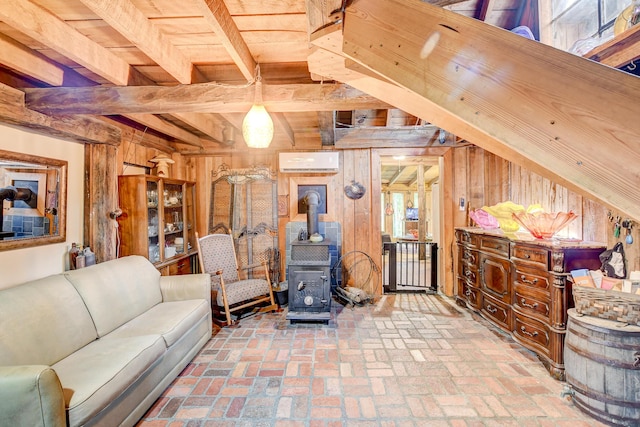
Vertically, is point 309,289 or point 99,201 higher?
point 99,201

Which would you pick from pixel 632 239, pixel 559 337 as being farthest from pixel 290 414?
pixel 632 239

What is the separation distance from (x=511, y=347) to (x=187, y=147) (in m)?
4.76

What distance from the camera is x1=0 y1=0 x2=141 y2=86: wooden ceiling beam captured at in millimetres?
1442

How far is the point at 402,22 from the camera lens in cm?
81

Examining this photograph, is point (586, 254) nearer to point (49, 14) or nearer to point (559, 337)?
point (559, 337)

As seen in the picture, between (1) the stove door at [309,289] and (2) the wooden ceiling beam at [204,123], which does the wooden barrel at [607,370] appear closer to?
(1) the stove door at [309,289]

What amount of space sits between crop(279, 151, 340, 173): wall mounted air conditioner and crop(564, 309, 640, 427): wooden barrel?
120 inches

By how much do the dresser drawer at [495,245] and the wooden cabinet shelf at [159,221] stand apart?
3776mm

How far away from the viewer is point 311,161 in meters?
4.09

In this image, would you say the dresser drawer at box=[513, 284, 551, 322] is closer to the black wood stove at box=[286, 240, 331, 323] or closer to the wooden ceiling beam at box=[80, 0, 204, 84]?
the black wood stove at box=[286, 240, 331, 323]

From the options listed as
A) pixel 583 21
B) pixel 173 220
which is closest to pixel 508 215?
pixel 583 21

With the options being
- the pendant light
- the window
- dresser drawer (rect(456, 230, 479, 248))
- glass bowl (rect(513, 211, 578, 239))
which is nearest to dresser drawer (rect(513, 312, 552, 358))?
glass bowl (rect(513, 211, 578, 239))

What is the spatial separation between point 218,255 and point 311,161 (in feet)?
5.94

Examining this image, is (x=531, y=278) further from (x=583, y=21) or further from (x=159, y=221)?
(x=159, y=221)
